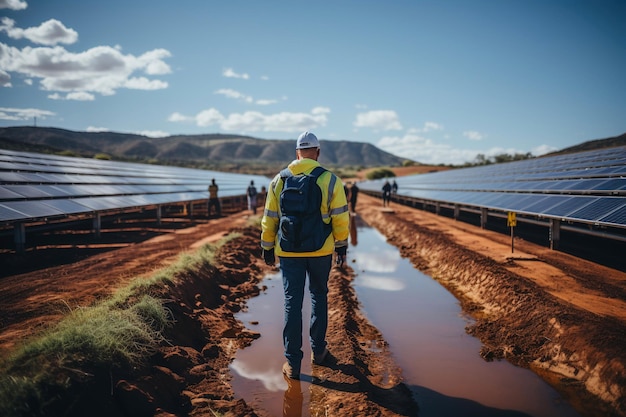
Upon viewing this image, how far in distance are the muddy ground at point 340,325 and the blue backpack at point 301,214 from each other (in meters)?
1.49

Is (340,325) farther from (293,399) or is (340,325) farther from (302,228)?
(302,228)

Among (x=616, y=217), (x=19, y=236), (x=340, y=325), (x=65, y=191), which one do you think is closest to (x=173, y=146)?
(x=65, y=191)

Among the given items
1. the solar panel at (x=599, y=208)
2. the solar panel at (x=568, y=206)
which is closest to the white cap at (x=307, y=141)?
the solar panel at (x=599, y=208)

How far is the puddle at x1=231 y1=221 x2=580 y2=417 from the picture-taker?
3.67 m

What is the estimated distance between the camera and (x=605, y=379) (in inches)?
146

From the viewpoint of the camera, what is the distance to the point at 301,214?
3717mm

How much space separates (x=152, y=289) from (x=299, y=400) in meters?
2.94

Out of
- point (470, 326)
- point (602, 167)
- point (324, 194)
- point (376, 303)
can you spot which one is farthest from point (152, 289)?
point (602, 167)

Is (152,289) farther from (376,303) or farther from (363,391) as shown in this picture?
(376,303)

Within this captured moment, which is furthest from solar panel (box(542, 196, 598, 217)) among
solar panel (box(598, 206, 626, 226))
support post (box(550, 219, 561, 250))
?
solar panel (box(598, 206, 626, 226))

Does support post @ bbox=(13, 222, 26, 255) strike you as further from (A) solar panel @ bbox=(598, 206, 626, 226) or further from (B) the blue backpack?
(A) solar panel @ bbox=(598, 206, 626, 226)

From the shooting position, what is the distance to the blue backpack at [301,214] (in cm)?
371

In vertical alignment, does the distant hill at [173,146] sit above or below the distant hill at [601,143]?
above

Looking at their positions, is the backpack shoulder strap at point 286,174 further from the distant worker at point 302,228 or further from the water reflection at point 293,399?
the water reflection at point 293,399
